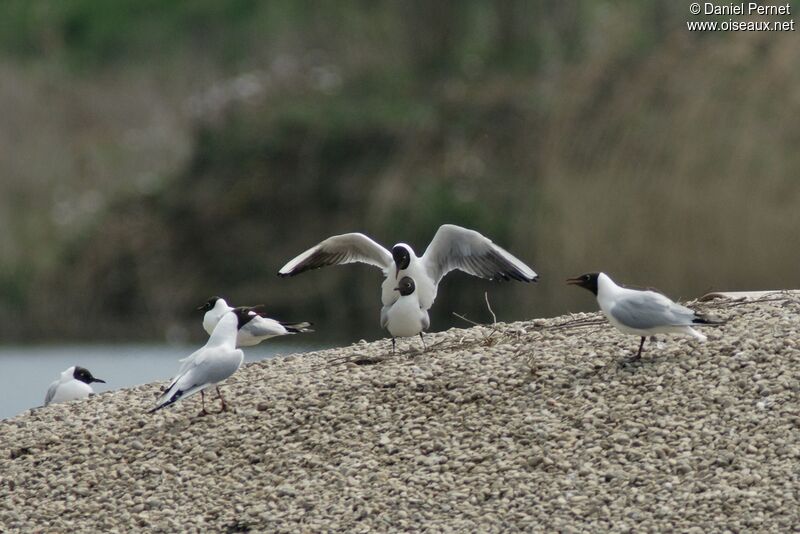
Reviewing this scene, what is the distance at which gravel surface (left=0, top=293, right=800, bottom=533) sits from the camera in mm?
6438

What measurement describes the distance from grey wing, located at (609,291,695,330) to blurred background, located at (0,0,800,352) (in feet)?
24.8

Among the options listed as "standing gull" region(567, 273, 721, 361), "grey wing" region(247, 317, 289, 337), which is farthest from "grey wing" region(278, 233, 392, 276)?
"standing gull" region(567, 273, 721, 361)

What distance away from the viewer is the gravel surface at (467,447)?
253 inches

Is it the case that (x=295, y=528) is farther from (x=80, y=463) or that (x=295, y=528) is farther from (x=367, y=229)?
(x=367, y=229)

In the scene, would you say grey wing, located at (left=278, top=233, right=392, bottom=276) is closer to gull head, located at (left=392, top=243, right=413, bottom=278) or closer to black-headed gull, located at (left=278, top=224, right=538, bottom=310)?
black-headed gull, located at (left=278, top=224, right=538, bottom=310)

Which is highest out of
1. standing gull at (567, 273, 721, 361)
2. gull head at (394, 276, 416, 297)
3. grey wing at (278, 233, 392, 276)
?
grey wing at (278, 233, 392, 276)

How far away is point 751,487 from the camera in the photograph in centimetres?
636

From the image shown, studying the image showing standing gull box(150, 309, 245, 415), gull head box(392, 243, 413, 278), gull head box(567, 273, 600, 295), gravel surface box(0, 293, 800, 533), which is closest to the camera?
gravel surface box(0, 293, 800, 533)

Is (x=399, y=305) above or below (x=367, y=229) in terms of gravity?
below

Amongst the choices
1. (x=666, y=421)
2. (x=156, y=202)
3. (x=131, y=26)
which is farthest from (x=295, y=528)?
(x=131, y=26)

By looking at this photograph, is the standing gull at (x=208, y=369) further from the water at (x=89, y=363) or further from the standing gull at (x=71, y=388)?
the water at (x=89, y=363)

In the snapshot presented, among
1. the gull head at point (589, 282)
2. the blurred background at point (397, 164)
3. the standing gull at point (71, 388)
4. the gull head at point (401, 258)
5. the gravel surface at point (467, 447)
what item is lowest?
the gravel surface at point (467, 447)

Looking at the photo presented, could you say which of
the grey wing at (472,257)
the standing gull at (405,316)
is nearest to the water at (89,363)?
the grey wing at (472,257)

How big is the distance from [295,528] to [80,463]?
155cm
